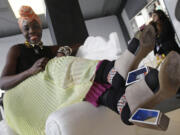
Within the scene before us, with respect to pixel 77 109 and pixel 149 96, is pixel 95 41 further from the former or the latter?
pixel 149 96

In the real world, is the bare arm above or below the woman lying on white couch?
above

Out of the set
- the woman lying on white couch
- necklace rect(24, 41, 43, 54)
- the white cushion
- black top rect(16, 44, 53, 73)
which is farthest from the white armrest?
necklace rect(24, 41, 43, 54)

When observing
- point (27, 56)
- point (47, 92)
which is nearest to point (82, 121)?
point (47, 92)

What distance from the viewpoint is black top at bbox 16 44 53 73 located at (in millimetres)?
1013

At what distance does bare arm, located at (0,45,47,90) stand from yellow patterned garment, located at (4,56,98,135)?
0.03m

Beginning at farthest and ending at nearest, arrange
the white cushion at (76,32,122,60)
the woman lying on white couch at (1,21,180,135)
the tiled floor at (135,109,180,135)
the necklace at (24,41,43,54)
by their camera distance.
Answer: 1. the necklace at (24,41,43,54)
2. the white cushion at (76,32,122,60)
3. the tiled floor at (135,109,180,135)
4. the woman lying on white couch at (1,21,180,135)

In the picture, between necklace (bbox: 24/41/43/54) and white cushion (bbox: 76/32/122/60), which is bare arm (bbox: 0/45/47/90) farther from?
white cushion (bbox: 76/32/122/60)

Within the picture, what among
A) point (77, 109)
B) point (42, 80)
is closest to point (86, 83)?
point (77, 109)

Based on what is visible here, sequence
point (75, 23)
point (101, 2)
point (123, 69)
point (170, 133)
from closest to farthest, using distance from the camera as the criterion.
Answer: point (123, 69), point (170, 133), point (75, 23), point (101, 2)

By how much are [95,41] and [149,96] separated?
0.63 meters

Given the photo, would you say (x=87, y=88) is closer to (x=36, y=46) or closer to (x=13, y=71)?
(x=13, y=71)

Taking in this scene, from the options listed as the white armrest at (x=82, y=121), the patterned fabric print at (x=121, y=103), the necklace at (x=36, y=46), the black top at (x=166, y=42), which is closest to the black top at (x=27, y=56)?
the necklace at (x=36, y=46)

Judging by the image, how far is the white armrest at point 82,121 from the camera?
589 millimetres

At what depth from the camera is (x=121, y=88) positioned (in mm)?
611
